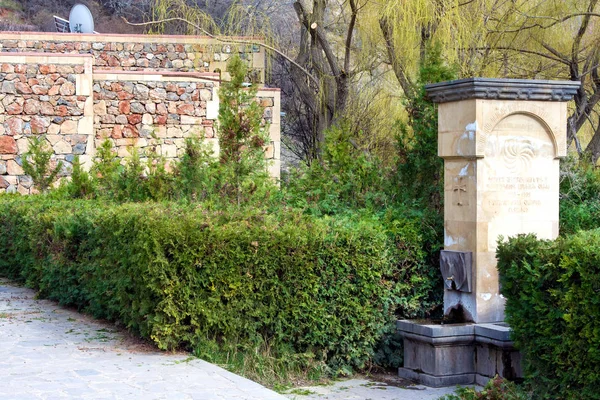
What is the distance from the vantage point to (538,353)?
20.6 feet

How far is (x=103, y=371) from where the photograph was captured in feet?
20.3

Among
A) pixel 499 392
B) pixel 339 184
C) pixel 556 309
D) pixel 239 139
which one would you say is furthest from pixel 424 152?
pixel 499 392

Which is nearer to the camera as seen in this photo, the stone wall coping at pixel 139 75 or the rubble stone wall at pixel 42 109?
the rubble stone wall at pixel 42 109

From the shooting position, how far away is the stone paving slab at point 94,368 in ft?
18.2

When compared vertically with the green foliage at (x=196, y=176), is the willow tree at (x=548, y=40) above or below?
above

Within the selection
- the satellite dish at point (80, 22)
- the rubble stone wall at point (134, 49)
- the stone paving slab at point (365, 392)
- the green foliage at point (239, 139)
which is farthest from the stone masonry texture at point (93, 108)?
the stone paving slab at point (365, 392)

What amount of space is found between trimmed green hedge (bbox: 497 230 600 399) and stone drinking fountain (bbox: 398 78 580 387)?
4.43 ft

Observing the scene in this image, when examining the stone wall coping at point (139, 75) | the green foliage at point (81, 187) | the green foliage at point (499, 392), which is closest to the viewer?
the green foliage at point (499, 392)

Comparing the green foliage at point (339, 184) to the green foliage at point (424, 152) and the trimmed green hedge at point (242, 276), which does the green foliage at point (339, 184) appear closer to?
the green foliage at point (424, 152)

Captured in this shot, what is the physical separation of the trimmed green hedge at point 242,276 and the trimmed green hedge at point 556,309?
176cm

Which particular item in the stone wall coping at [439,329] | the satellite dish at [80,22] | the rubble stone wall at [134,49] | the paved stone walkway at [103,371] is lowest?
the paved stone walkway at [103,371]

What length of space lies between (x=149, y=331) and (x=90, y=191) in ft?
19.6

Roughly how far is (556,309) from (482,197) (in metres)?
2.13

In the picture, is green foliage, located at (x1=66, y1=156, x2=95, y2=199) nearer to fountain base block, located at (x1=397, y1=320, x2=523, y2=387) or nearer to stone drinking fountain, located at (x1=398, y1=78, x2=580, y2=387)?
stone drinking fountain, located at (x1=398, y1=78, x2=580, y2=387)
